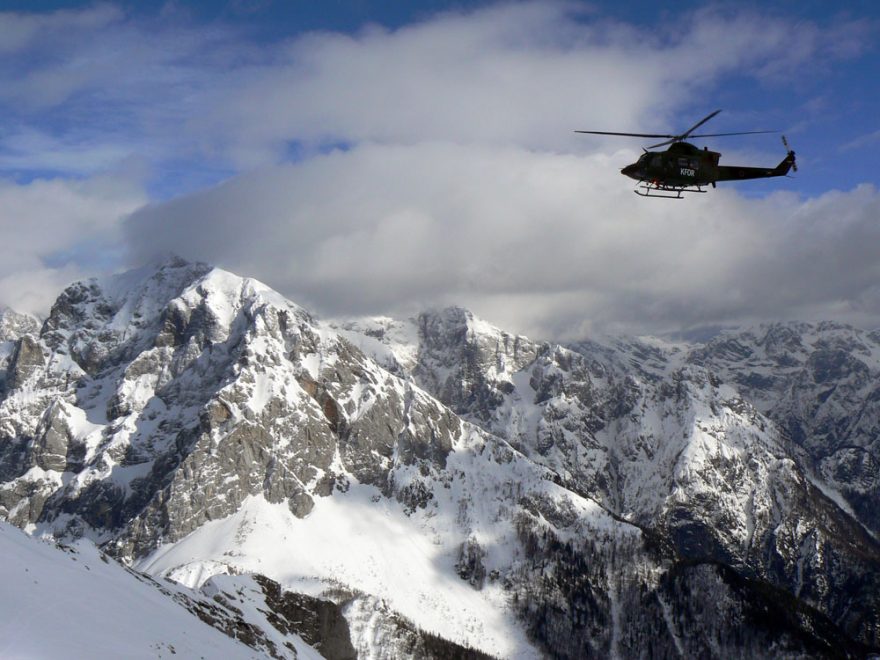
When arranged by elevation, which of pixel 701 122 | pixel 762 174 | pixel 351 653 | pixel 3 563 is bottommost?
pixel 351 653

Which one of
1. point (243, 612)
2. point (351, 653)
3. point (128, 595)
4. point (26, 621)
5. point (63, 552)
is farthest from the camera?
point (351, 653)

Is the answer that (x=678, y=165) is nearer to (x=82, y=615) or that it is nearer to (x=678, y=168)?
(x=678, y=168)

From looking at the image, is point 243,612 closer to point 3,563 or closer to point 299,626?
point 299,626

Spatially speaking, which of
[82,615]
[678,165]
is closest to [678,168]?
[678,165]

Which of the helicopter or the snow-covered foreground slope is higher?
the helicopter

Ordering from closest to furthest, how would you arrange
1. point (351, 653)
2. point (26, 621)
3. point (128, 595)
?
point (26, 621) < point (128, 595) < point (351, 653)

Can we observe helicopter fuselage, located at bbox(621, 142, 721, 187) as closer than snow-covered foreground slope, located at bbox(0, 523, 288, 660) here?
No

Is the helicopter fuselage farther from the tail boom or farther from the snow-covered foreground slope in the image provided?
the snow-covered foreground slope

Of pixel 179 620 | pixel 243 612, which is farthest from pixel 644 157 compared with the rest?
pixel 243 612

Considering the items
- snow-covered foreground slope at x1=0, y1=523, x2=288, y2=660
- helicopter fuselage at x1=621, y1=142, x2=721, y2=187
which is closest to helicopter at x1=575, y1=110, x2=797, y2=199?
helicopter fuselage at x1=621, y1=142, x2=721, y2=187
